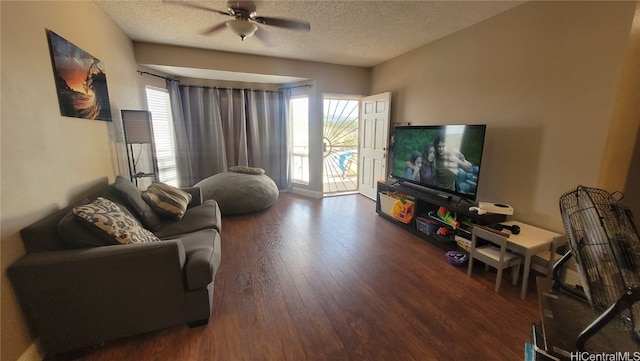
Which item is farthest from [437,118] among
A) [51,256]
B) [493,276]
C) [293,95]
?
[51,256]

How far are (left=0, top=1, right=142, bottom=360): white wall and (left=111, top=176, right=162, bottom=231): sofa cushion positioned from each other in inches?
9.1

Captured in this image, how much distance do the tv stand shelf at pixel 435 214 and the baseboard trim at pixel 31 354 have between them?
10.5ft

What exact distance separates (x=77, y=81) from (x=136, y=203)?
42.0 inches

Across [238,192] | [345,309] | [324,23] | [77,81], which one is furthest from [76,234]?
[324,23]

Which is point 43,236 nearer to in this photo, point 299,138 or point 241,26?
point 241,26

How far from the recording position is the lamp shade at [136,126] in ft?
8.83

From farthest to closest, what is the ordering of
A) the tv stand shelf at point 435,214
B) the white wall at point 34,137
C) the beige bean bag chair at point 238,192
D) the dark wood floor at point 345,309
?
the beige bean bag chair at point 238,192 < the tv stand shelf at point 435,214 < the dark wood floor at point 345,309 < the white wall at point 34,137

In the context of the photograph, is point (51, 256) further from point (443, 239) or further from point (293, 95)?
point (293, 95)

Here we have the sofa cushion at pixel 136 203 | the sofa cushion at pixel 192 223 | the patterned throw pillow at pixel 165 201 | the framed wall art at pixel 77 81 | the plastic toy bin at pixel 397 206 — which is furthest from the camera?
the plastic toy bin at pixel 397 206

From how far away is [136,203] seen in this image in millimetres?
2086

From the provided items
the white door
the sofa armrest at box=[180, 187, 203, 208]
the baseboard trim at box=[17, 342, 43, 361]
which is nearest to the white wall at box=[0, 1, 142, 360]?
the baseboard trim at box=[17, 342, 43, 361]

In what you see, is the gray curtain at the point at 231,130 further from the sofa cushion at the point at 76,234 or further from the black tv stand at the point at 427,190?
the sofa cushion at the point at 76,234

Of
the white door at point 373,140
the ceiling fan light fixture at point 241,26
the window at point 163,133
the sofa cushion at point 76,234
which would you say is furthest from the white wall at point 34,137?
the white door at point 373,140

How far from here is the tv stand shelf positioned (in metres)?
2.42
